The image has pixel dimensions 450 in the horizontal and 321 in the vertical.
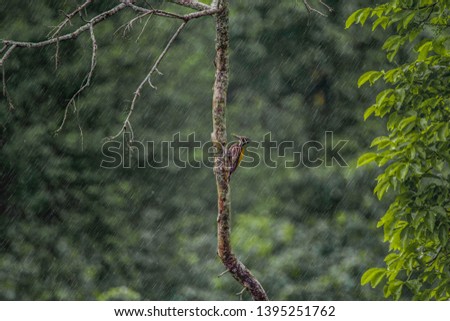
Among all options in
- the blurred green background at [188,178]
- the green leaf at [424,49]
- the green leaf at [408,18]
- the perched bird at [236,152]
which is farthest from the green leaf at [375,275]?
the blurred green background at [188,178]

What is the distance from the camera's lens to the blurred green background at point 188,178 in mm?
8352

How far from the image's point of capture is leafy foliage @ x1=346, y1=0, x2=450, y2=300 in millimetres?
3832

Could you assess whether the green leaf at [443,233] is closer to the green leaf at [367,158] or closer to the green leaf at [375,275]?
the green leaf at [375,275]

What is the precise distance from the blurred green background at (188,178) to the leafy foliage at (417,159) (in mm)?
4675

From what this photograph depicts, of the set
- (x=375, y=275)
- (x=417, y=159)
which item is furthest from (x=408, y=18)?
(x=375, y=275)

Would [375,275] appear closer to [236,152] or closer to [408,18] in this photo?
[236,152]

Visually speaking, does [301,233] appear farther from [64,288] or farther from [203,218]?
[64,288]

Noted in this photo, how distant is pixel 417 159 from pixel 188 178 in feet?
17.9

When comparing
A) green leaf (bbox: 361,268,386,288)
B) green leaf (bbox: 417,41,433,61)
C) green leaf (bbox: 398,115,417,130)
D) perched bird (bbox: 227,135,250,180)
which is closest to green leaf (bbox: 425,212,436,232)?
green leaf (bbox: 361,268,386,288)

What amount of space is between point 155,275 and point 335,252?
81.3 inches

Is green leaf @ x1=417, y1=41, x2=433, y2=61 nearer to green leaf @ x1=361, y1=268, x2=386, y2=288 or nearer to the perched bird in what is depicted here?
the perched bird

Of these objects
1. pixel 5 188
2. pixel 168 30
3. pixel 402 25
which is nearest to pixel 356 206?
pixel 168 30

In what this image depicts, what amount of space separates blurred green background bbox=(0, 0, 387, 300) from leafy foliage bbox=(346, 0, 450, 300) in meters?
4.68

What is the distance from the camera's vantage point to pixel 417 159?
384 centimetres
